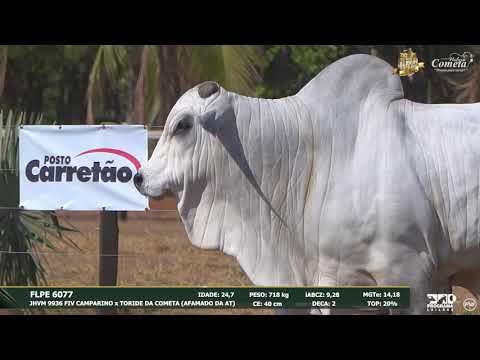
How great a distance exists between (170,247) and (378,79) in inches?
94.2

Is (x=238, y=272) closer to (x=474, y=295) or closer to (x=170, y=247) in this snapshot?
(x=170, y=247)

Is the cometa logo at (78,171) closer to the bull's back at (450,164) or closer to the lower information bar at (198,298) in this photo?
the lower information bar at (198,298)

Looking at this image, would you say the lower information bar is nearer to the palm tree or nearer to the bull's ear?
the bull's ear

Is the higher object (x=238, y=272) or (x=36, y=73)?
(x=36, y=73)

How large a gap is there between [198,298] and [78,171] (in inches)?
59.7

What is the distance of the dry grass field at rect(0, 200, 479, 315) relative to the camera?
29.4ft

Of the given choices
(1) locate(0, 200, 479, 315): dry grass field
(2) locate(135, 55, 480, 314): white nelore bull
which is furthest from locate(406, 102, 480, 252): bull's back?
(1) locate(0, 200, 479, 315): dry grass field

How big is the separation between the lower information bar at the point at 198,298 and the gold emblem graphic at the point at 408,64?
179cm

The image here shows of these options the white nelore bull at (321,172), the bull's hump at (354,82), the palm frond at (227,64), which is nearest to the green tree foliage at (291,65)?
the palm frond at (227,64)

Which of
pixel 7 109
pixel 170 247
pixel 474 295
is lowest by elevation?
pixel 474 295

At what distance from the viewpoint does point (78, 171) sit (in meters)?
8.79

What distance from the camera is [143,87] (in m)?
9.83

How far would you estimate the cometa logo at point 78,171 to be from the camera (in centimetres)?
878

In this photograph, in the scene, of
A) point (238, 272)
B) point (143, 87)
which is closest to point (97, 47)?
point (143, 87)
